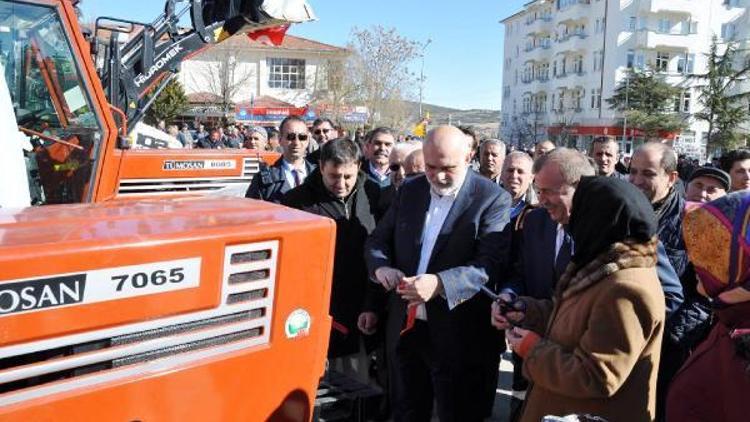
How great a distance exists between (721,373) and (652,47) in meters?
52.7

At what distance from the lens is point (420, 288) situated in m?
2.85

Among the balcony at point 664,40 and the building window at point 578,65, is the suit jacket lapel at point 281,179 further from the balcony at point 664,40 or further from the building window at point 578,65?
the building window at point 578,65

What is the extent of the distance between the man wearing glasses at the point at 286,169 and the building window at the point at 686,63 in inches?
2064

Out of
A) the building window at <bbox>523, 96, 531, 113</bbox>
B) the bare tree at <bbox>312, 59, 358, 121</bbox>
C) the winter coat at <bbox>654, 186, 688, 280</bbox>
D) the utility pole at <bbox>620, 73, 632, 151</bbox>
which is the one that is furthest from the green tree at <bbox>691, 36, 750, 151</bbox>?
the winter coat at <bbox>654, 186, 688, 280</bbox>

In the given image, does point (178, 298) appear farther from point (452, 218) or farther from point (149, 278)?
point (452, 218)

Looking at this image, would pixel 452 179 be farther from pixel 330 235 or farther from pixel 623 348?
pixel 623 348

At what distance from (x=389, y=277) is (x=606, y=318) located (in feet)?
4.09

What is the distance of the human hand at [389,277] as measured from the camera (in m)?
3.07

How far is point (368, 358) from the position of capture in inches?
160

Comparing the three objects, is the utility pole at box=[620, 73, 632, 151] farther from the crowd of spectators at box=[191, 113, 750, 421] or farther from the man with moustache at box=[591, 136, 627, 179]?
the crowd of spectators at box=[191, 113, 750, 421]

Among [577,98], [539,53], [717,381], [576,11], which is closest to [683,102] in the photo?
[577,98]

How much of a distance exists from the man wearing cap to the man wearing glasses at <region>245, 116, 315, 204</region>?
2.82 metres

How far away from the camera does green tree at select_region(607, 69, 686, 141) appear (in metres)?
40.6

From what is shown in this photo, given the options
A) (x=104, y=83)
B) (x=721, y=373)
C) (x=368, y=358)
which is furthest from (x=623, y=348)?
(x=104, y=83)
